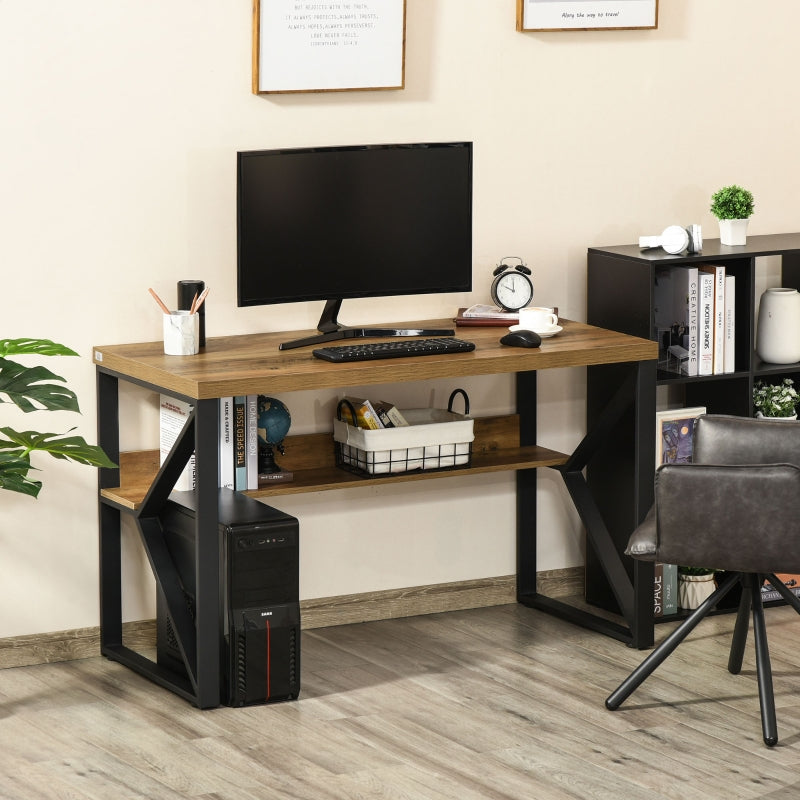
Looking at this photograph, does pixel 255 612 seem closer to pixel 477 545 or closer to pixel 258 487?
pixel 258 487

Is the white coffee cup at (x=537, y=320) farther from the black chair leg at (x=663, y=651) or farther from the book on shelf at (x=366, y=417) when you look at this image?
the black chair leg at (x=663, y=651)

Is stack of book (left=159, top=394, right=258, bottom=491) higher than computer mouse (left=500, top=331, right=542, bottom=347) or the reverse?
the reverse

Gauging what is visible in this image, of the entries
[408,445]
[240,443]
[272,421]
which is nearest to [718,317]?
[408,445]

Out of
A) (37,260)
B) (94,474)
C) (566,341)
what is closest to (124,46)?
(37,260)

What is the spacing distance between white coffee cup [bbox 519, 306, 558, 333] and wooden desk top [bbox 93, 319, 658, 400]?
40 millimetres

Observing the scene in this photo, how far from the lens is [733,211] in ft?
14.1

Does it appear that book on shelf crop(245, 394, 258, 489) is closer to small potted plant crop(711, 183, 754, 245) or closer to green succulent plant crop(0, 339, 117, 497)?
green succulent plant crop(0, 339, 117, 497)

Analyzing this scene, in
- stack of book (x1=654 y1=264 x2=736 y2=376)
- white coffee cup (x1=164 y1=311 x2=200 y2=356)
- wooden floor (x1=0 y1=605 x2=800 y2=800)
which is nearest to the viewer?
wooden floor (x1=0 y1=605 x2=800 y2=800)

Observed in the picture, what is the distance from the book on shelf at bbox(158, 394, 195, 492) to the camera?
374 centimetres

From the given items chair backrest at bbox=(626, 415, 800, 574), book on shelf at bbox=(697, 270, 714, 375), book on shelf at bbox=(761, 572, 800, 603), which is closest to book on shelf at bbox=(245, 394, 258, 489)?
chair backrest at bbox=(626, 415, 800, 574)

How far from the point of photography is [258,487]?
383cm

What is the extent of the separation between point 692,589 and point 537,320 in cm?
98

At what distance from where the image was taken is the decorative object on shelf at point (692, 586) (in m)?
4.31

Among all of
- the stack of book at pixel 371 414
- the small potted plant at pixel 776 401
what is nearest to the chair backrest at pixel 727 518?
the stack of book at pixel 371 414
